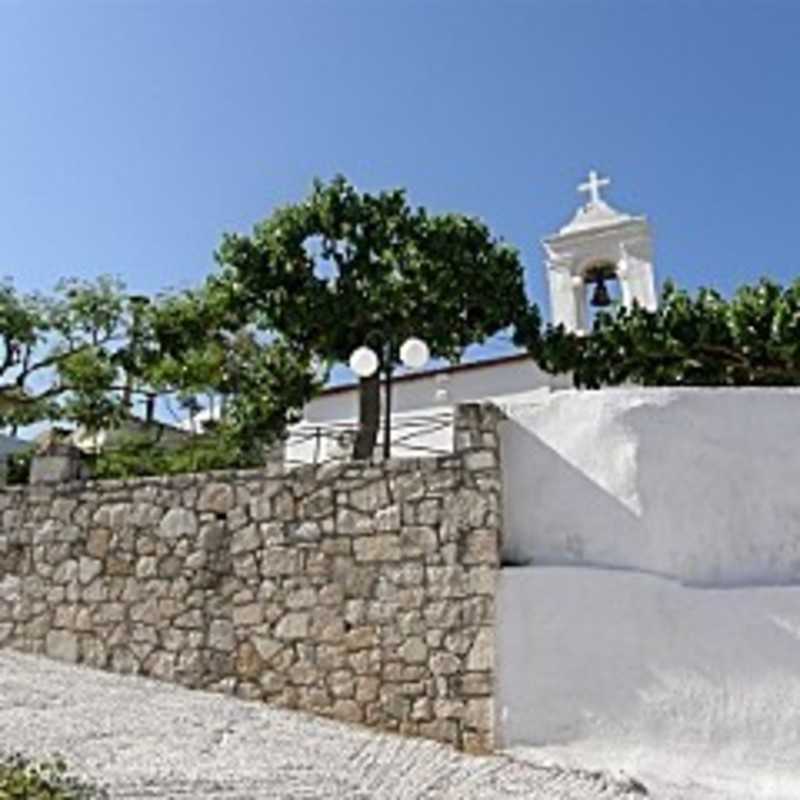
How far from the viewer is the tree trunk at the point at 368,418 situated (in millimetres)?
11297

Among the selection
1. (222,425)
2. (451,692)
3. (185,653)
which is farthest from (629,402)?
(222,425)

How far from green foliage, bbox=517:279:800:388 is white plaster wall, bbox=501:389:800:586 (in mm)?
6342

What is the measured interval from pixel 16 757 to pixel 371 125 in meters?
8.18

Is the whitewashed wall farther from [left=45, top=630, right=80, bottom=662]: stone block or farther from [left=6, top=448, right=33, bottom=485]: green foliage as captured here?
[left=6, top=448, right=33, bottom=485]: green foliage

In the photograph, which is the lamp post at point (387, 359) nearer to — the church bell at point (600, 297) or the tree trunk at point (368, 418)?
the tree trunk at point (368, 418)

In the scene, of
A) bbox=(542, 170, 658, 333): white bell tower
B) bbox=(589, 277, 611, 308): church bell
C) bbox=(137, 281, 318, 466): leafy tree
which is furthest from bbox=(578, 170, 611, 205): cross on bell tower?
bbox=(137, 281, 318, 466): leafy tree

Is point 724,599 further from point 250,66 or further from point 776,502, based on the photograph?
point 250,66

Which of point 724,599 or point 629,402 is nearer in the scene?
point 724,599

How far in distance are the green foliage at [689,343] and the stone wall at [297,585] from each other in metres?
7.11

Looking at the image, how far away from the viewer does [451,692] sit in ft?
19.6

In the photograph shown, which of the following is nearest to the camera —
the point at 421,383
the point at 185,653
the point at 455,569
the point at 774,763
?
the point at 774,763

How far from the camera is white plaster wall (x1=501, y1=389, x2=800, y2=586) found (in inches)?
232

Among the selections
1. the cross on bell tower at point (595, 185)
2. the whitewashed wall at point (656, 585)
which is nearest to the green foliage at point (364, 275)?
the cross on bell tower at point (595, 185)

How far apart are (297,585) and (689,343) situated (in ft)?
28.0
